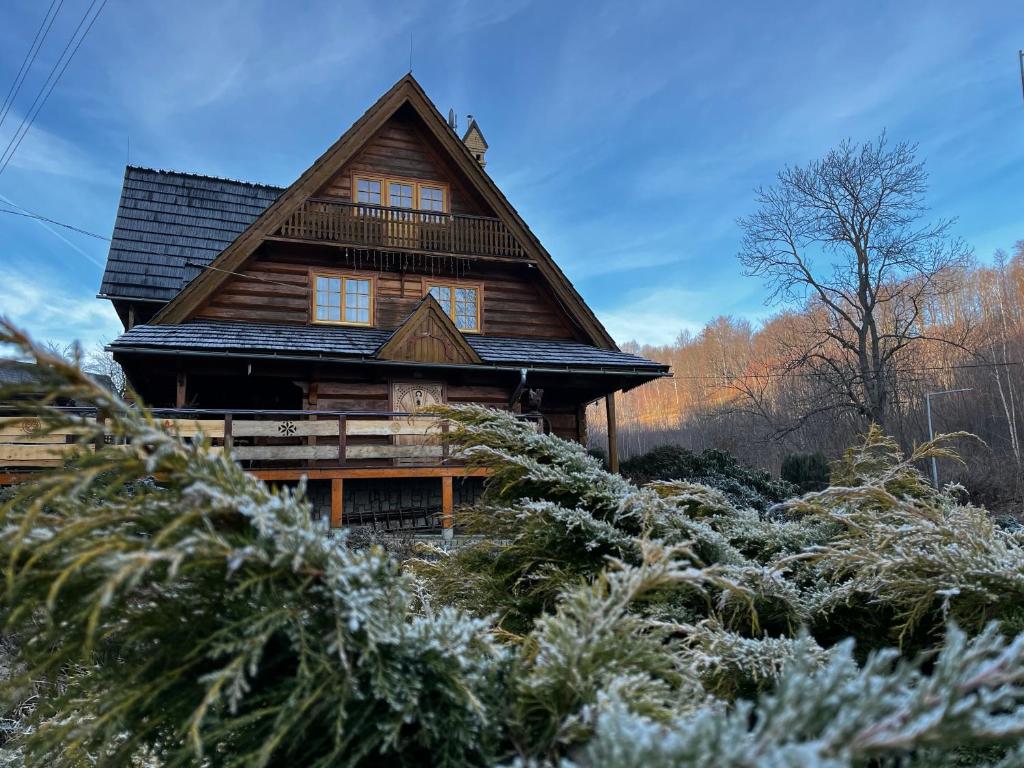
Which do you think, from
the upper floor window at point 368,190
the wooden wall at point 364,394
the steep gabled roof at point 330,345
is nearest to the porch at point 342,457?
the wooden wall at point 364,394

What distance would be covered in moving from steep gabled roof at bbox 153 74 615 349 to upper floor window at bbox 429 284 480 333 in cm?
158

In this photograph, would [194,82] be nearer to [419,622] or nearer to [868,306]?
[419,622]

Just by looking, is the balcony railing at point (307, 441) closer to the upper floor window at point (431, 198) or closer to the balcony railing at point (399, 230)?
the balcony railing at point (399, 230)

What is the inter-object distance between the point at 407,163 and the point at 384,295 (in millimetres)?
3099

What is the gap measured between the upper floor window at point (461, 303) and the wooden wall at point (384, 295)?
0.57ft

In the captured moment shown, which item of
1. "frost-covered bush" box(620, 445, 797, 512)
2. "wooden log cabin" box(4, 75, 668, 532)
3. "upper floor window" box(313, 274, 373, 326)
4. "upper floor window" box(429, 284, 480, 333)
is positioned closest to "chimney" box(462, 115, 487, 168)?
"wooden log cabin" box(4, 75, 668, 532)

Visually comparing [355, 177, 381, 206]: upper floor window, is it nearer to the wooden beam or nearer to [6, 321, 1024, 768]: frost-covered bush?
the wooden beam

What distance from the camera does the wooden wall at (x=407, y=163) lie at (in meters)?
11.9

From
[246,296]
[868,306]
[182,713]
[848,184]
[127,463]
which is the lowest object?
[182,713]

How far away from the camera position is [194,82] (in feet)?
53.0

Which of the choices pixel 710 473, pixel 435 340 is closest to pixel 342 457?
pixel 435 340

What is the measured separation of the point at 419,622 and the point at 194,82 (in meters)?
19.9

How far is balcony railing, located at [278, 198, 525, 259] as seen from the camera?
11.0 metres

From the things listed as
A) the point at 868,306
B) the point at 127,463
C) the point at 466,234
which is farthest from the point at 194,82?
the point at 868,306
